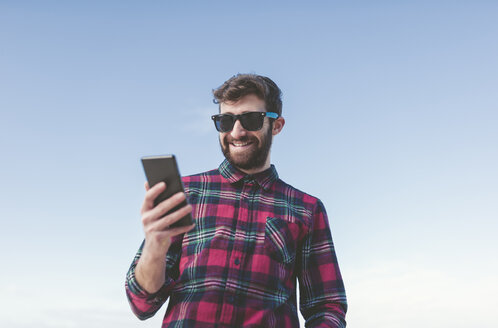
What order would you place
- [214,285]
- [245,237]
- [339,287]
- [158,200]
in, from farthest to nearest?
[339,287], [245,237], [214,285], [158,200]

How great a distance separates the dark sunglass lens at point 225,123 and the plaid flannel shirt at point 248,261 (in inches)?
14.4

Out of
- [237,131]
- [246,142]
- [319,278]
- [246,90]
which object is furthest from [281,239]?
[246,90]

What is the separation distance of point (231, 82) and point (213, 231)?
65.2 inches

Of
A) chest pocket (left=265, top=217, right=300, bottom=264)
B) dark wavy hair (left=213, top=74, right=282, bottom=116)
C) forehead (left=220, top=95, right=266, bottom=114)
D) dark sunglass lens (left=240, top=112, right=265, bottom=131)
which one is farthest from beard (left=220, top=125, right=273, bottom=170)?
chest pocket (left=265, top=217, right=300, bottom=264)

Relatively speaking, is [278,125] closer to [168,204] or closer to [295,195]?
[295,195]

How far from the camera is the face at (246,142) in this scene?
4.94m

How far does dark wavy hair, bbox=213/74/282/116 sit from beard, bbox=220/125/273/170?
40 centimetres

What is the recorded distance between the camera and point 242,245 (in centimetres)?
434

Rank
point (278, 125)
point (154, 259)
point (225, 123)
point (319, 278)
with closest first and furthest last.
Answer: point (154, 259) < point (319, 278) < point (225, 123) < point (278, 125)

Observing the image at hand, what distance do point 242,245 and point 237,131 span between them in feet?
4.01

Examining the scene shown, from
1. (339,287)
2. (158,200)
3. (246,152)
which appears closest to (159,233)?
(158,200)

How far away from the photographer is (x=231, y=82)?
5.14 meters

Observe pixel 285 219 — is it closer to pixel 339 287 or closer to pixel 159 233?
pixel 339 287

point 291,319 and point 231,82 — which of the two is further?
point 231,82
